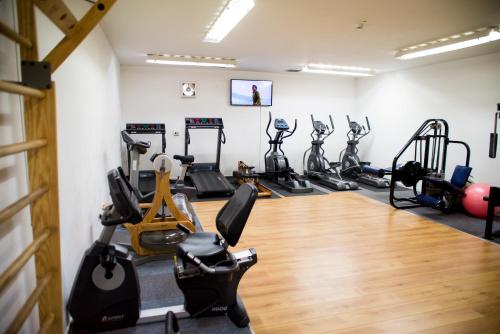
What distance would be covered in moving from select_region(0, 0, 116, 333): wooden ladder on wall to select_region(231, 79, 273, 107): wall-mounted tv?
238 inches

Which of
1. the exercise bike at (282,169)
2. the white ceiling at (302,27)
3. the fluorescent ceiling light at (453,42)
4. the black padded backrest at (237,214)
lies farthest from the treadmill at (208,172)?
the fluorescent ceiling light at (453,42)

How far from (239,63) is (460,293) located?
5262 mm

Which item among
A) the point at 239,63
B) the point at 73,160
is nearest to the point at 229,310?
the point at 73,160

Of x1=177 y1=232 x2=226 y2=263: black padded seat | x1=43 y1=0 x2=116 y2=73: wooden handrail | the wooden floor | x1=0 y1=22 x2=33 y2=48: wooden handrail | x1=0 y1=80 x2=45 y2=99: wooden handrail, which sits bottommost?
the wooden floor

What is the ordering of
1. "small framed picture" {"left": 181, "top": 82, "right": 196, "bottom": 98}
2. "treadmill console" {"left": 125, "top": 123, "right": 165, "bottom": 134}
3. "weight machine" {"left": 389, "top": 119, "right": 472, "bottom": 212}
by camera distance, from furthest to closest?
A: "small framed picture" {"left": 181, "top": 82, "right": 196, "bottom": 98} < "treadmill console" {"left": 125, "top": 123, "right": 165, "bottom": 134} < "weight machine" {"left": 389, "top": 119, "right": 472, "bottom": 212}

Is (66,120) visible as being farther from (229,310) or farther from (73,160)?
(229,310)

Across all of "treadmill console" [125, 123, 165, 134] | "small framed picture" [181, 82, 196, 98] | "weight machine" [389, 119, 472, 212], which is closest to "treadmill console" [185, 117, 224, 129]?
"treadmill console" [125, 123, 165, 134]

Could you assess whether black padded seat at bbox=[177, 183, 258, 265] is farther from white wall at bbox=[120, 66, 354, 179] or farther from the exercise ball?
white wall at bbox=[120, 66, 354, 179]

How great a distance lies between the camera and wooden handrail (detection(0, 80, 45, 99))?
1.09 metres

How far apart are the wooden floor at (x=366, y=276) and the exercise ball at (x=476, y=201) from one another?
2.66 ft

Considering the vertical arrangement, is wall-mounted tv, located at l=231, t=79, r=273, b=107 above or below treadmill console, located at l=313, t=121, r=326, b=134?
above

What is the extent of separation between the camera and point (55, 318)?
1.60 meters

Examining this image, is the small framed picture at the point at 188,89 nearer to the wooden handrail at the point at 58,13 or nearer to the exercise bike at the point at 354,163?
the exercise bike at the point at 354,163

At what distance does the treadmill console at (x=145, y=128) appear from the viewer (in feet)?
21.3
